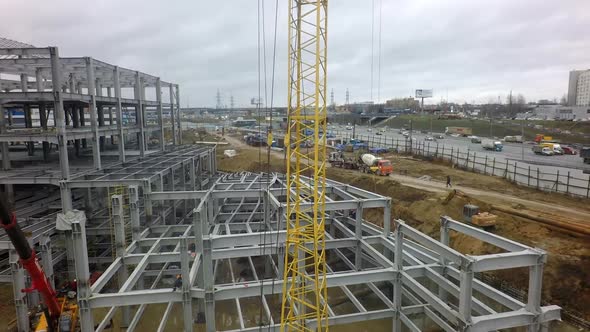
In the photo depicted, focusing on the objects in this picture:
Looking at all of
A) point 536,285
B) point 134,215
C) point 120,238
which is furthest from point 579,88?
point 120,238

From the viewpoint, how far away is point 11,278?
1636 cm

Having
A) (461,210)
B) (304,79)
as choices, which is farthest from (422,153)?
(304,79)

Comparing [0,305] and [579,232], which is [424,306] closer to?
[579,232]

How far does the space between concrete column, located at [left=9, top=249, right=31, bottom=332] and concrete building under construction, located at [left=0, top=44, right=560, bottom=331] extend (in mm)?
50

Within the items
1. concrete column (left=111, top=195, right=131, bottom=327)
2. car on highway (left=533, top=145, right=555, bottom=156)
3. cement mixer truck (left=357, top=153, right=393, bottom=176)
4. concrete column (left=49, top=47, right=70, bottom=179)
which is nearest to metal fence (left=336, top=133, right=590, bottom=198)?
car on highway (left=533, top=145, right=555, bottom=156)

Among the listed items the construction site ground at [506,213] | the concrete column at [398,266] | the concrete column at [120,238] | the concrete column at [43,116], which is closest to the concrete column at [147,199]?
the concrete column at [120,238]

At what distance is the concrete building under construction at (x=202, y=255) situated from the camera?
11.6 meters

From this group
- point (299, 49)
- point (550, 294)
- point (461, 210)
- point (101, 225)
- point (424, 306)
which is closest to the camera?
point (299, 49)

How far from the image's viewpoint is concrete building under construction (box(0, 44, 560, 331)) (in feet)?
38.0

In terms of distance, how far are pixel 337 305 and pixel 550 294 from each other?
10659 millimetres

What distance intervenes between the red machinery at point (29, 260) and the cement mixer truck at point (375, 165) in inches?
1175

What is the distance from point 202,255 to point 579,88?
187 metres

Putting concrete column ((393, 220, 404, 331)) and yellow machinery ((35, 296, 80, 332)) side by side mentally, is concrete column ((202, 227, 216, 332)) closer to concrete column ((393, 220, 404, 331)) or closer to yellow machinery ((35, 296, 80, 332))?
yellow machinery ((35, 296, 80, 332))

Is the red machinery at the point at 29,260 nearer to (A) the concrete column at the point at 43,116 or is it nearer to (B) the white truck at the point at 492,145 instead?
(A) the concrete column at the point at 43,116
